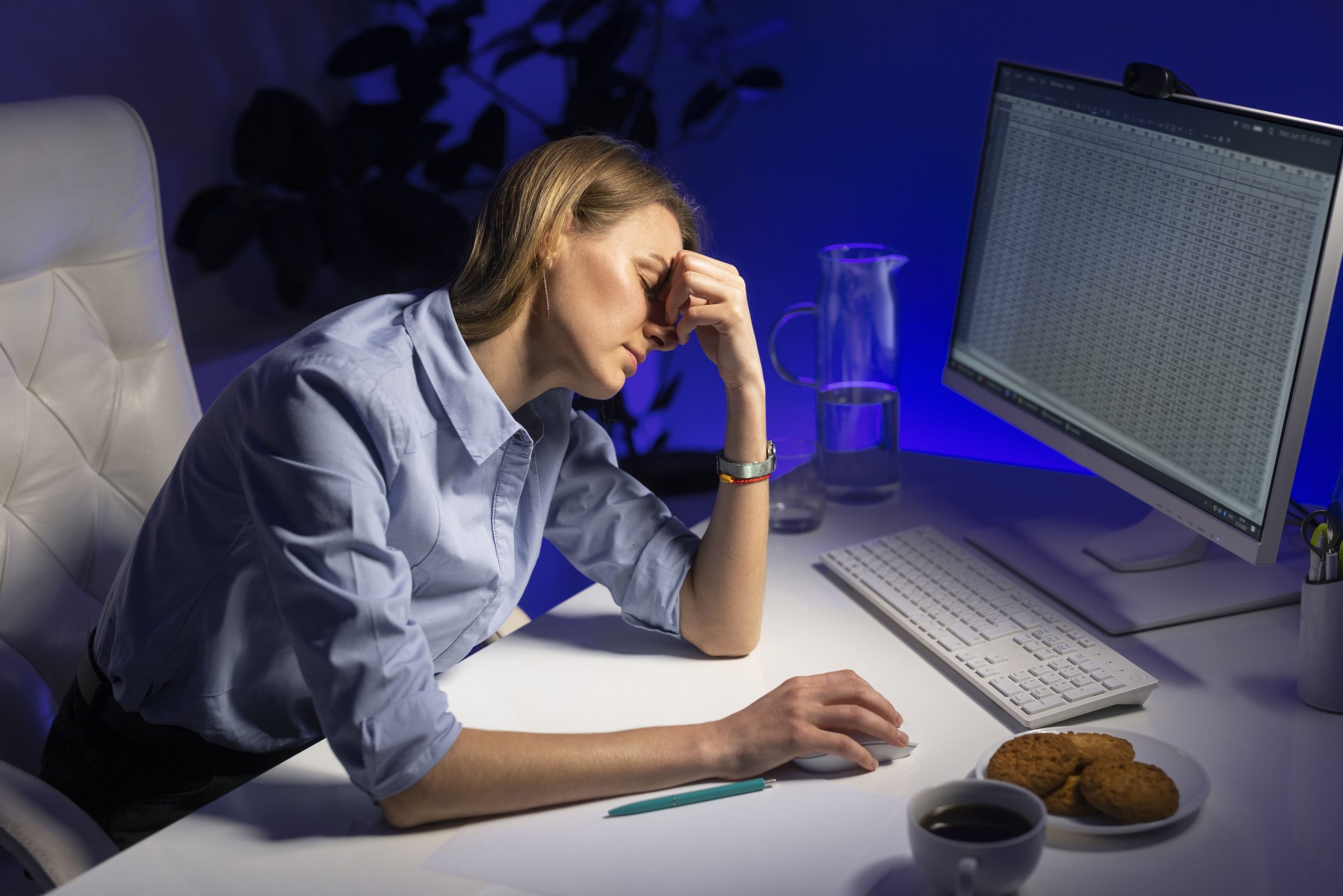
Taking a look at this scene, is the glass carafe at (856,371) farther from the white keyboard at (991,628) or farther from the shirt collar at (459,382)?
the shirt collar at (459,382)

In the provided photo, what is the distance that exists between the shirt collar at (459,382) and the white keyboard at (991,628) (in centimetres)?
43

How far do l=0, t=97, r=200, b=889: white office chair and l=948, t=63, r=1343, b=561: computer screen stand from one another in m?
1.01

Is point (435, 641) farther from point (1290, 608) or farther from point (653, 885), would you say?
point (1290, 608)

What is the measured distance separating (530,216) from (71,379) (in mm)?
615

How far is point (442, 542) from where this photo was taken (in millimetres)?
1068

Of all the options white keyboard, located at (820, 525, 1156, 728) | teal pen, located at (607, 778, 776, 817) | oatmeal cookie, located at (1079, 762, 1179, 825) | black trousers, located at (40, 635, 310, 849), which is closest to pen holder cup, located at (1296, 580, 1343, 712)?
white keyboard, located at (820, 525, 1156, 728)

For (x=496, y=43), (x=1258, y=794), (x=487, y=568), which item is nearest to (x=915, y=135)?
(x=496, y=43)

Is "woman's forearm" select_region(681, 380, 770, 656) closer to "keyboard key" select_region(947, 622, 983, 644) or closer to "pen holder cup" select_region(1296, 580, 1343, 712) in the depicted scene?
"keyboard key" select_region(947, 622, 983, 644)

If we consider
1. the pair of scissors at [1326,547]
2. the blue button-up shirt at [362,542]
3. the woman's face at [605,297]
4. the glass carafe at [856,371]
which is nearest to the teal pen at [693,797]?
the blue button-up shirt at [362,542]

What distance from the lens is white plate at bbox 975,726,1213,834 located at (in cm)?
84

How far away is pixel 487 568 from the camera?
113cm

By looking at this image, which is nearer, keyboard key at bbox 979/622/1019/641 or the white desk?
the white desk

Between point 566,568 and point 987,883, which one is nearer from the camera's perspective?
point 987,883

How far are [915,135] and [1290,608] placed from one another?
3.27 feet
